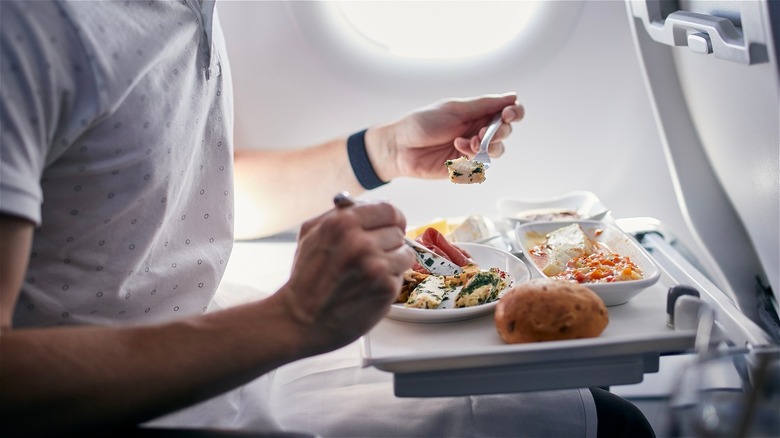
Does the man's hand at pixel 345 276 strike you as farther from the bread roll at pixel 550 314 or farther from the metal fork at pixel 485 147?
the metal fork at pixel 485 147

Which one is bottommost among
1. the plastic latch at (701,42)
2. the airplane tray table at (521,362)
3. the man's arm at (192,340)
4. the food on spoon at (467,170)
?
the airplane tray table at (521,362)

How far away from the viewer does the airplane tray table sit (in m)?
0.82

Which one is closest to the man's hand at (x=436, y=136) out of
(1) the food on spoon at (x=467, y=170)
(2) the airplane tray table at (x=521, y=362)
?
(1) the food on spoon at (x=467, y=170)

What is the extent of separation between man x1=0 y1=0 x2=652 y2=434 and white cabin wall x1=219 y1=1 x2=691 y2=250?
0.67 m

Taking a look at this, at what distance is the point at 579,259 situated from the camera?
114cm

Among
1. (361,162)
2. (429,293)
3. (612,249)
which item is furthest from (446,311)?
(361,162)

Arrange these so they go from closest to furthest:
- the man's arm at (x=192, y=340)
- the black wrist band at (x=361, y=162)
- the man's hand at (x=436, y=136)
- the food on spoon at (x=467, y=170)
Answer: the man's arm at (x=192, y=340) < the food on spoon at (x=467, y=170) < the man's hand at (x=436, y=136) < the black wrist band at (x=361, y=162)

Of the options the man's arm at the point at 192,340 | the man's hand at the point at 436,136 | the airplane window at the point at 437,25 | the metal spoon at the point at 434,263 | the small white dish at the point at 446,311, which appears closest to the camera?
the man's arm at the point at 192,340

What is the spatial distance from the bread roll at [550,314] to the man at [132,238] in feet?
0.48

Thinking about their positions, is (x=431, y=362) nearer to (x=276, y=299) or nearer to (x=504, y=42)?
(x=276, y=299)

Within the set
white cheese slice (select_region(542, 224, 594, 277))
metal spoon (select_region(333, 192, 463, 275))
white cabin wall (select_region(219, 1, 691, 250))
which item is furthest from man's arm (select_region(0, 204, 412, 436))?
white cabin wall (select_region(219, 1, 691, 250))

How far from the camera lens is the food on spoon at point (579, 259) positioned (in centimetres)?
104

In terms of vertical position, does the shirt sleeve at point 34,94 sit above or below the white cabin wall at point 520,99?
above

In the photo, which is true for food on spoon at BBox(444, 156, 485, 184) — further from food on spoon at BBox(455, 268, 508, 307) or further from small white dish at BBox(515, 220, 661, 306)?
food on spoon at BBox(455, 268, 508, 307)
